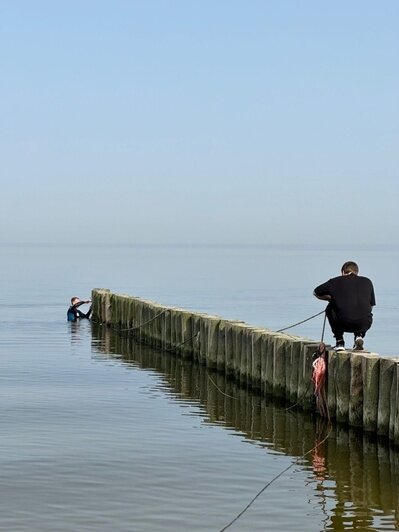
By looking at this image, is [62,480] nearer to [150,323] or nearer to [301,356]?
[301,356]

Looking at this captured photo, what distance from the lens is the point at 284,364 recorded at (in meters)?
20.4

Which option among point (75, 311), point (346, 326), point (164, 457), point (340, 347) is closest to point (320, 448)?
point (340, 347)

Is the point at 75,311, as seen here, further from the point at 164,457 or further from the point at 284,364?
the point at 164,457

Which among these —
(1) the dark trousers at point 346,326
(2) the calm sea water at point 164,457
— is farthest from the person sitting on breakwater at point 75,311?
(1) the dark trousers at point 346,326

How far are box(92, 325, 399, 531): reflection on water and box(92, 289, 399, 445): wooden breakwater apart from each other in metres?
0.26

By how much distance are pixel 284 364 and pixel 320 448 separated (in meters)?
3.94

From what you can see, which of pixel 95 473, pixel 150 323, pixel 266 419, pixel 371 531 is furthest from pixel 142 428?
pixel 150 323

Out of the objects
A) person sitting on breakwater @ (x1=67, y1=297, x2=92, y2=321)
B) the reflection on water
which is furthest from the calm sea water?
person sitting on breakwater @ (x1=67, y1=297, x2=92, y2=321)

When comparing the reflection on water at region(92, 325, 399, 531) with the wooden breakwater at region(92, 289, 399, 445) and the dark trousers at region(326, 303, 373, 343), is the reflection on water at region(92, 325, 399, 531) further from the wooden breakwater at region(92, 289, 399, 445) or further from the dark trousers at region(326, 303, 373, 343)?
the dark trousers at region(326, 303, 373, 343)

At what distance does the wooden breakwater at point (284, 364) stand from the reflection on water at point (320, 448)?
261 millimetres

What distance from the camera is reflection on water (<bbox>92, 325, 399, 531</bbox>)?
12.9 m

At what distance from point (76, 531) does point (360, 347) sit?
23.6 ft

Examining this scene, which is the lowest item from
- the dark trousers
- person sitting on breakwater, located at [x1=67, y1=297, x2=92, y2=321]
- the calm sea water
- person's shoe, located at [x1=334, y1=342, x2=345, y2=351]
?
the calm sea water

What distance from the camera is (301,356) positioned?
19.4 meters
